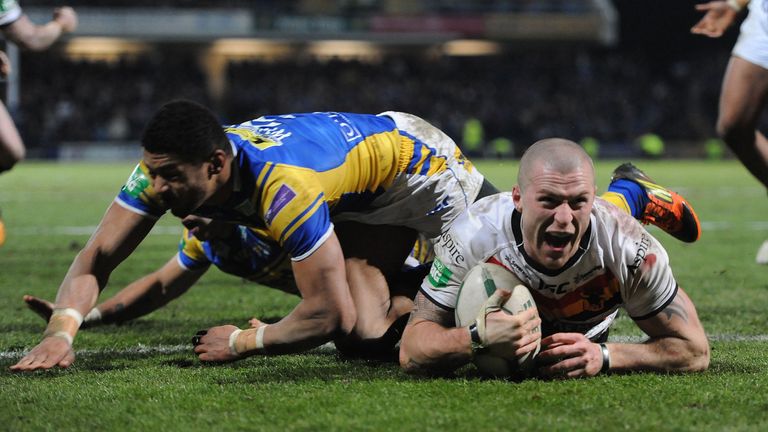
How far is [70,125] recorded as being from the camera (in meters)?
37.9

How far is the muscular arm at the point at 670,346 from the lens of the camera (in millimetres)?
3900

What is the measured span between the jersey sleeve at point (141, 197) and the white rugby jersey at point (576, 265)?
1.19m

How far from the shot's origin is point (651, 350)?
3953 mm

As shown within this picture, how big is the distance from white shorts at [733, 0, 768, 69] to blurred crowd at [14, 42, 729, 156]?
33601 millimetres

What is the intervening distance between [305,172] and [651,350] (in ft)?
5.14

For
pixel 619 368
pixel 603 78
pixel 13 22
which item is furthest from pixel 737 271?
pixel 603 78

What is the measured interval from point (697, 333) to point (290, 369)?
5.50ft

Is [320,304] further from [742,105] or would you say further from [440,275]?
[742,105]

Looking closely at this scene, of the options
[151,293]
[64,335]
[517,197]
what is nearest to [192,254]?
[151,293]

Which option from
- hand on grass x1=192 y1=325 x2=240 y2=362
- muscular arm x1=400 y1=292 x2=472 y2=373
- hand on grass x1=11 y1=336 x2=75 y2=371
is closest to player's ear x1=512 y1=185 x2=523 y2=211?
muscular arm x1=400 y1=292 x2=472 y2=373

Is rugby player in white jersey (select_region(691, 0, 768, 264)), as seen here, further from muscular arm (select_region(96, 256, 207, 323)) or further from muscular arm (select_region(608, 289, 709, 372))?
muscular arm (select_region(96, 256, 207, 323))

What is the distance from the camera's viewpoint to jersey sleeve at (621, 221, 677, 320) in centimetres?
376

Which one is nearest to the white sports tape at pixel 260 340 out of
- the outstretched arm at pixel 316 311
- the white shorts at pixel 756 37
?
the outstretched arm at pixel 316 311

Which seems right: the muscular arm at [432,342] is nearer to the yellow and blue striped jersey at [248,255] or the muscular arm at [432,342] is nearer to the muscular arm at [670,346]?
the muscular arm at [670,346]
